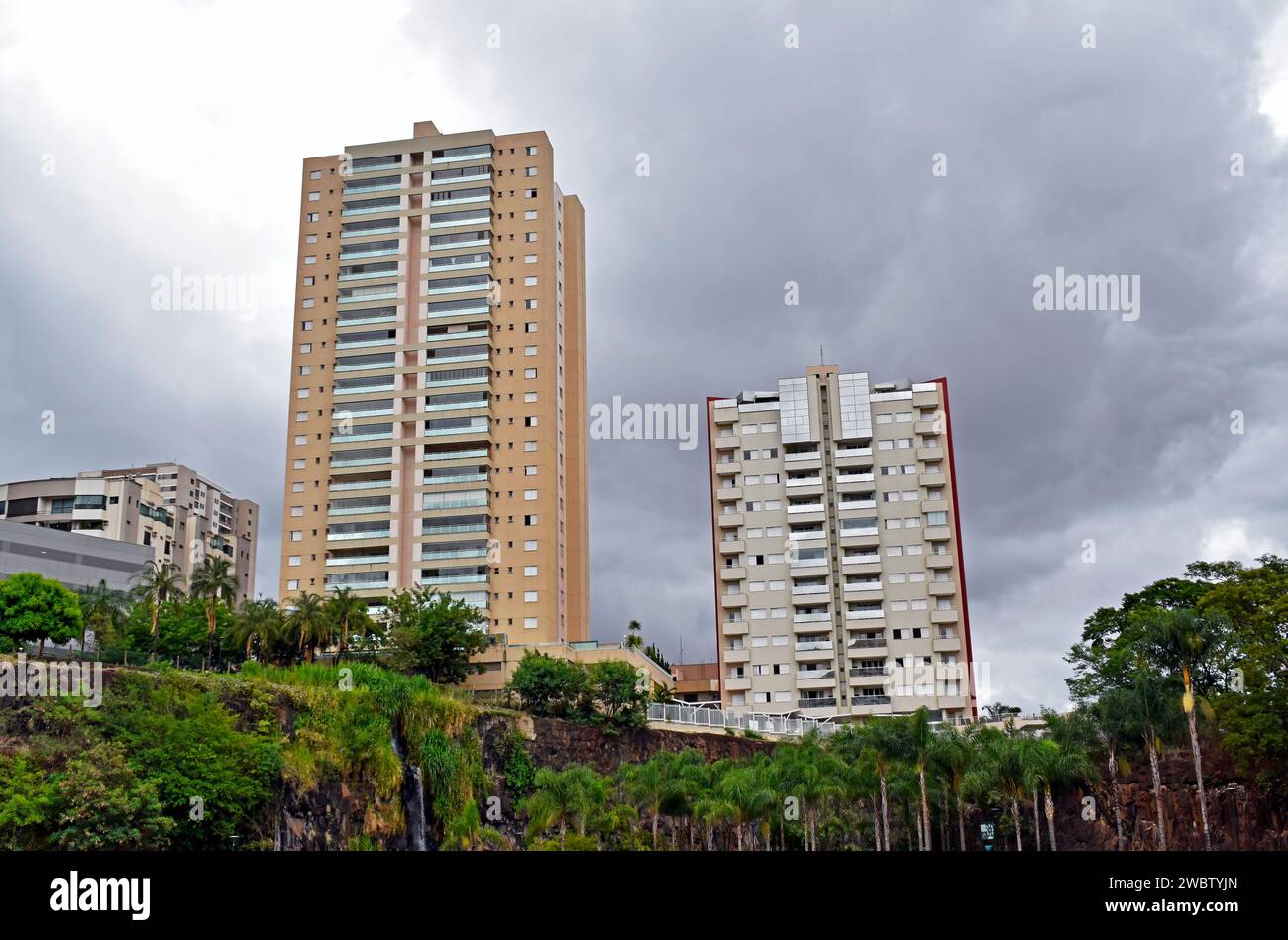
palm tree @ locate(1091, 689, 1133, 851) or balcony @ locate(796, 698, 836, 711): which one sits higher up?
balcony @ locate(796, 698, 836, 711)

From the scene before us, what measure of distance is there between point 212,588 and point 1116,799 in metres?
57.1

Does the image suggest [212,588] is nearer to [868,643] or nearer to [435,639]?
[435,639]

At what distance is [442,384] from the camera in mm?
97438

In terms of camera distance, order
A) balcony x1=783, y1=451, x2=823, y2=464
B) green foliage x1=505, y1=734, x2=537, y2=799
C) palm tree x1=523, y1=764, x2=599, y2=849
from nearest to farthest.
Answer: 1. palm tree x1=523, y1=764, x2=599, y2=849
2. green foliage x1=505, y1=734, x2=537, y2=799
3. balcony x1=783, y1=451, x2=823, y2=464

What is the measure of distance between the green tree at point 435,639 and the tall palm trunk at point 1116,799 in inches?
1603

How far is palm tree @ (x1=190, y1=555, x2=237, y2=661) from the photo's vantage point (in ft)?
249

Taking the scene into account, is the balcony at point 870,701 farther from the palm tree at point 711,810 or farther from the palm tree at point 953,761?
the palm tree at point 711,810

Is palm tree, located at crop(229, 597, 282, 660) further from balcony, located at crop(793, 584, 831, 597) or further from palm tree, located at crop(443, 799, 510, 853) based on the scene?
balcony, located at crop(793, 584, 831, 597)

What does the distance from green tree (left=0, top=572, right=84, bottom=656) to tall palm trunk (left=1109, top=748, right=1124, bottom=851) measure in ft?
185

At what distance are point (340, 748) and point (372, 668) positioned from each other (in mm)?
7425

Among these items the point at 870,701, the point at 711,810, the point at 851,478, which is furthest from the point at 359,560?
the point at 711,810

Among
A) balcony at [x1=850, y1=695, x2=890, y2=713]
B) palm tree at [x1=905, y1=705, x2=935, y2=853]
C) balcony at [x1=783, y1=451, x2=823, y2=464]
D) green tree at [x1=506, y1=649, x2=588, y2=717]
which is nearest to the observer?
palm tree at [x1=905, y1=705, x2=935, y2=853]

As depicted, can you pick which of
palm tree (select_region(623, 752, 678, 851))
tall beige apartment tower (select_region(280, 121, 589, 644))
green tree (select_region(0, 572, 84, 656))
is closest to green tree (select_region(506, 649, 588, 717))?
palm tree (select_region(623, 752, 678, 851))
